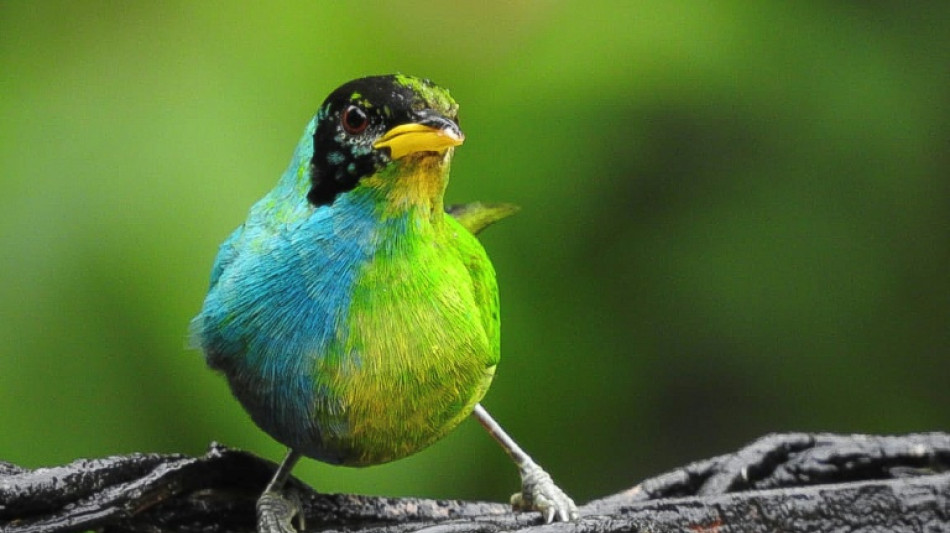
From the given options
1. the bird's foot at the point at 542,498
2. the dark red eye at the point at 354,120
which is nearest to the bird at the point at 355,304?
the dark red eye at the point at 354,120

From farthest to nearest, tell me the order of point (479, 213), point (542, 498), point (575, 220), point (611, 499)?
point (575, 220) → point (479, 213) → point (542, 498) → point (611, 499)

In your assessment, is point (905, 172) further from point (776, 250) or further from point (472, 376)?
point (472, 376)

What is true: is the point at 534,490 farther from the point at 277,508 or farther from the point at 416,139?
the point at 416,139

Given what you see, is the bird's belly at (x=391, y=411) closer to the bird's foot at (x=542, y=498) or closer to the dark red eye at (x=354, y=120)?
the bird's foot at (x=542, y=498)

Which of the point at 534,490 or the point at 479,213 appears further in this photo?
the point at 479,213

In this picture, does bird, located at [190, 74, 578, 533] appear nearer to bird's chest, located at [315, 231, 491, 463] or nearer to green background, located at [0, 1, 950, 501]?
bird's chest, located at [315, 231, 491, 463]

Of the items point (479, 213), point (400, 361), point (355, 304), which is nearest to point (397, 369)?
point (400, 361)
